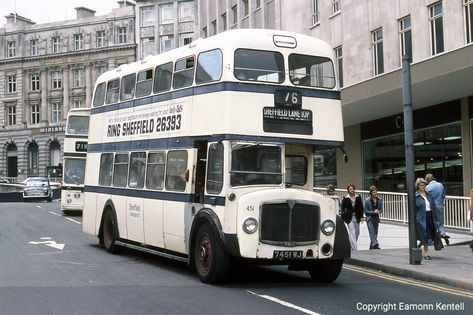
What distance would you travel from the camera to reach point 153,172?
523 inches

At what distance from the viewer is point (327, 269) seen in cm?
1133

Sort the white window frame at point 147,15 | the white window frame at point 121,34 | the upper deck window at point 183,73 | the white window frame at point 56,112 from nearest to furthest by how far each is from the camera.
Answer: the upper deck window at point 183,73, the white window frame at point 147,15, the white window frame at point 121,34, the white window frame at point 56,112

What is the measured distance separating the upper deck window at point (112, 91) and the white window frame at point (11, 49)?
79021mm

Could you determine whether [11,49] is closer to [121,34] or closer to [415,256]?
[121,34]

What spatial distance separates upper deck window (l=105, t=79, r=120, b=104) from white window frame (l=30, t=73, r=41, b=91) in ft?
250

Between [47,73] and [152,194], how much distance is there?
258 ft

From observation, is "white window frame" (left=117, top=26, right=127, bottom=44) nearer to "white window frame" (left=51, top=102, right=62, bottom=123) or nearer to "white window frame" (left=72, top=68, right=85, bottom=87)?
"white window frame" (left=72, top=68, right=85, bottom=87)

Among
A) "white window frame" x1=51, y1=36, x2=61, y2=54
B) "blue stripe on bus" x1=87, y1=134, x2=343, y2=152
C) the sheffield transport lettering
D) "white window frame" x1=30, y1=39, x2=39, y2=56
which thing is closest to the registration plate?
"blue stripe on bus" x1=87, y1=134, x2=343, y2=152

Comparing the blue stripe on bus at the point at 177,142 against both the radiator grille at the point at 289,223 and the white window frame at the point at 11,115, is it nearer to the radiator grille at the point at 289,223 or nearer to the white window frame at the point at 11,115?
the radiator grille at the point at 289,223

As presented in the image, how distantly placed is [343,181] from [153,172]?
60.6 feet

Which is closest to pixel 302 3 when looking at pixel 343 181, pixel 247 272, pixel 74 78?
pixel 343 181

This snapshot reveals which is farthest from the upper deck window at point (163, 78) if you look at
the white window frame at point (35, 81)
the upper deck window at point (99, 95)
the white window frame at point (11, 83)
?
the white window frame at point (11, 83)

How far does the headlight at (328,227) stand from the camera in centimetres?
1076

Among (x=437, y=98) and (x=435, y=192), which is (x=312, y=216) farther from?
(x=437, y=98)
